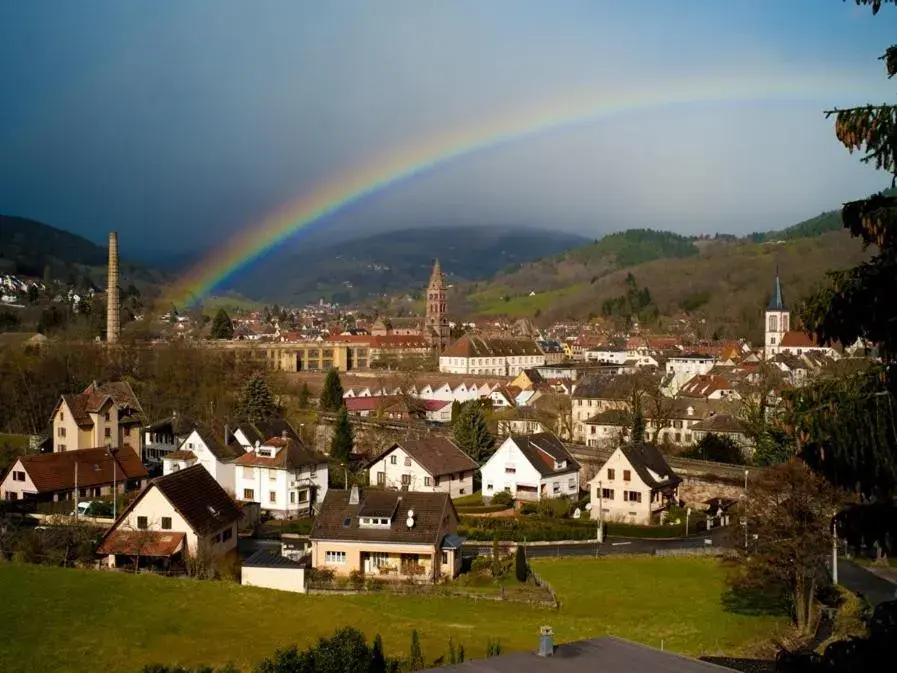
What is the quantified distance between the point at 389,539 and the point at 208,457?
15.2m

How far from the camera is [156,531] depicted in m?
27.5

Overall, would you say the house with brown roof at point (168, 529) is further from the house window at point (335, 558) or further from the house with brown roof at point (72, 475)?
the house with brown roof at point (72, 475)

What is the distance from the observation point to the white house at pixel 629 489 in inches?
1436

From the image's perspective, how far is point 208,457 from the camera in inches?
1599

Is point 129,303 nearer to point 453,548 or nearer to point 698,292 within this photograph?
point 453,548

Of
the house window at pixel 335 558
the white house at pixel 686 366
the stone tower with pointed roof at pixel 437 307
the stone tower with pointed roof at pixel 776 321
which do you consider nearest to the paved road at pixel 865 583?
the house window at pixel 335 558

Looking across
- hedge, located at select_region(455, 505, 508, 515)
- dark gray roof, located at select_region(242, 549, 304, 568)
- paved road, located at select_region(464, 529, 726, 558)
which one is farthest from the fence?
dark gray roof, located at select_region(242, 549, 304, 568)

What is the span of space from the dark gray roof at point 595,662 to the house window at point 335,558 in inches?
614

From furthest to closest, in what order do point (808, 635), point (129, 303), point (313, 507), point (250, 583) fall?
1. point (129, 303)
2. point (313, 507)
3. point (250, 583)
4. point (808, 635)

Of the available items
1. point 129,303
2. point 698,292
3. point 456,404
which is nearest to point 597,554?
point 456,404

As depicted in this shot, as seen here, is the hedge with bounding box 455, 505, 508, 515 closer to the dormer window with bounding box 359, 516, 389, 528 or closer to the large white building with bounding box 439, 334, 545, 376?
the dormer window with bounding box 359, 516, 389, 528

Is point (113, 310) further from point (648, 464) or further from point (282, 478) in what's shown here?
point (648, 464)

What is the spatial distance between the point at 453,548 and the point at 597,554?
5187 millimetres

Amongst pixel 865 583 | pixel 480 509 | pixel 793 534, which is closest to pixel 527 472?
pixel 480 509
